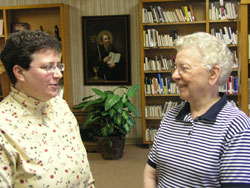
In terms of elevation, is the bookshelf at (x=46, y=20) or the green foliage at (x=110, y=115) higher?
the bookshelf at (x=46, y=20)

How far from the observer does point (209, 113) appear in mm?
1498

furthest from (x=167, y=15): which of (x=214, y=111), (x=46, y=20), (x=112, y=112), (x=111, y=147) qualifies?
(x=214, y=111)

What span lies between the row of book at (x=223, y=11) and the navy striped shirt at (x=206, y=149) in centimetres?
368

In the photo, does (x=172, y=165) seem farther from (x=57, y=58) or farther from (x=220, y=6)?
(x=220, y=6)

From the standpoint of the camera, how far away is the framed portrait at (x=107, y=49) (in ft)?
18.0

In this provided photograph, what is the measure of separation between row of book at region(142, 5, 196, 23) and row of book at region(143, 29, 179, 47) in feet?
0.61

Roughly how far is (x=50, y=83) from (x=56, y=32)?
160 inches

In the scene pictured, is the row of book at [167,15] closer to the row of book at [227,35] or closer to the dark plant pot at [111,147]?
the row of book at [227,35]

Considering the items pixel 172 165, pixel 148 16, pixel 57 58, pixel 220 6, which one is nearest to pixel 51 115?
pixel 57 58

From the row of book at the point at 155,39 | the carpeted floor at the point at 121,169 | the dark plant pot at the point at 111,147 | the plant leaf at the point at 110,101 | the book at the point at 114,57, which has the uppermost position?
the row of book at the point at 155,39

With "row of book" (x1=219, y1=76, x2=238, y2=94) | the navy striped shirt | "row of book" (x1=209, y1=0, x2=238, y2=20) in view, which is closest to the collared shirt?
the navy striped shirt

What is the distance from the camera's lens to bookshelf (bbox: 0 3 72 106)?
5.33m

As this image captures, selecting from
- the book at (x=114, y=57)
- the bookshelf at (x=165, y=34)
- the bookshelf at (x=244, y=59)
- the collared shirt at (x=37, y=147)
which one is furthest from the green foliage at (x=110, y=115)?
the collared shirt at (x=37, y=147)

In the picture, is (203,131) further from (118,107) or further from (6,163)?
(118,107)
